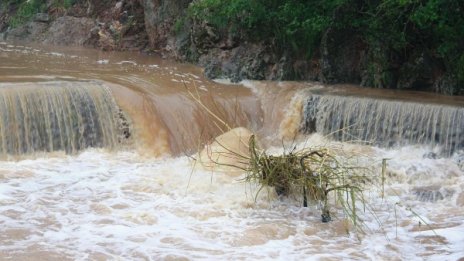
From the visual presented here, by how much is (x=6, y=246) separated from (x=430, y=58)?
7.77 meters

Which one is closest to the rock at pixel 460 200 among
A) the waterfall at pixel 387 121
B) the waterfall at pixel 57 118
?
the waterfall at pixel 387 121

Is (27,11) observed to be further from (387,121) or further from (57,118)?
(387,121)

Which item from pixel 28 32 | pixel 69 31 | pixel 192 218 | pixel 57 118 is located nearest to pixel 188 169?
pixel 192 218

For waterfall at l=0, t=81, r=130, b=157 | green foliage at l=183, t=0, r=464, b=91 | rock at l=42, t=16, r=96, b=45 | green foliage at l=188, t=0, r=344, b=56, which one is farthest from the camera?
rock at l=42, t=16, r=96, b=45

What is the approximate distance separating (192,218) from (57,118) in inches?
140

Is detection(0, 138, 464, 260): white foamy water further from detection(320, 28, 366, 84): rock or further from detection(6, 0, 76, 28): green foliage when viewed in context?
detection(6, 0, 76, 28): green foliage

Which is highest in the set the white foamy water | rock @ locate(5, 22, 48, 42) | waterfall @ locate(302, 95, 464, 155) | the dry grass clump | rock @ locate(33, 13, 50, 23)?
rock @ locate(33, 13, 50, 23)

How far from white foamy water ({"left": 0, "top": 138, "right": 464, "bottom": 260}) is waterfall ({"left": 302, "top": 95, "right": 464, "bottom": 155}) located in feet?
1.68

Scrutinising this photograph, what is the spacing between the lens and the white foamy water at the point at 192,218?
5305 mm

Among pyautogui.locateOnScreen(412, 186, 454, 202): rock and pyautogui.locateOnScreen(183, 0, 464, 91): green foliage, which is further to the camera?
pyautogui.locateOnScreen(183, 0, 464, 91): green foliage

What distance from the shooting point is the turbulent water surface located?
5473 mm

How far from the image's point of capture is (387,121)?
8.81 meters

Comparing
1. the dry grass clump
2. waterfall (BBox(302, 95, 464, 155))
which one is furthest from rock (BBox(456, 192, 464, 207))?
waterfall (BBox(302, 95, 464, 155))

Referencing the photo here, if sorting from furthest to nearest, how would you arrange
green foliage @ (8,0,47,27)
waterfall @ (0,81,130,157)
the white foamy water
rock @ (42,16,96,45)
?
green foliage @ (8,0,47,27) → rock @ (42,16,96,45) → waterfall @ (0,81,130,157) → the white foamy water
